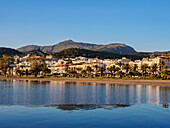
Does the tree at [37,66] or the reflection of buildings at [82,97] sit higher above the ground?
the tree at [37,66]

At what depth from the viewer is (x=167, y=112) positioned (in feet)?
76.1

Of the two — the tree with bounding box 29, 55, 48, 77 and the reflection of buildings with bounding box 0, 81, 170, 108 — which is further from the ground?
the tree with bounding box 29, 55, 48, 77

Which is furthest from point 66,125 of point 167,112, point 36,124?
point 167,112

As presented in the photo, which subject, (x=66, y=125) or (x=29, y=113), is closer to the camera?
(x=66, y=125)

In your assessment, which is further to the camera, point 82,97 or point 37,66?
point 37,66

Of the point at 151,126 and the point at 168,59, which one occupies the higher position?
the point at 168,59

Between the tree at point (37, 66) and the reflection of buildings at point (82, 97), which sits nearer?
the reflection of buildings at point (82, 97)

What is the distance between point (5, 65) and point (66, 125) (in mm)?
156847

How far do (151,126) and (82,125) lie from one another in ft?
17.1

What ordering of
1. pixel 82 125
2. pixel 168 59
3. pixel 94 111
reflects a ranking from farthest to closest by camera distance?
pixel 168 59, pixel 94 111, pixel 82 125

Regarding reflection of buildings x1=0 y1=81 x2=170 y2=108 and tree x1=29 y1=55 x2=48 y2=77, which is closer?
reflection of buildings x1=0 y1=81 x2=170 y2=108

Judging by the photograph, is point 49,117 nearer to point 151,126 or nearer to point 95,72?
point 151,126

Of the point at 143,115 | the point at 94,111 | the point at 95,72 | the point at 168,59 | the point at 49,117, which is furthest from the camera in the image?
the point at 95,72

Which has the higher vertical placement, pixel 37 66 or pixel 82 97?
pixel 37 66
